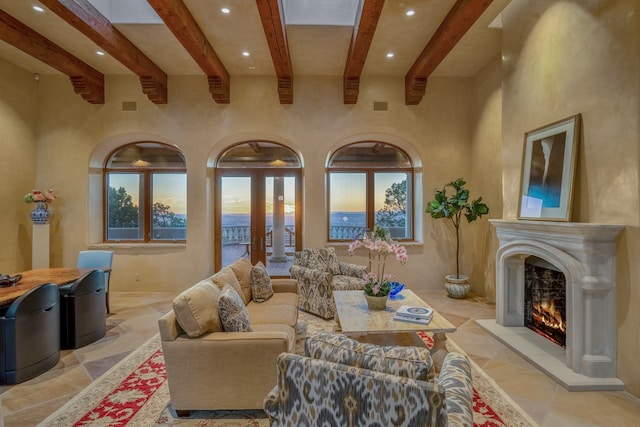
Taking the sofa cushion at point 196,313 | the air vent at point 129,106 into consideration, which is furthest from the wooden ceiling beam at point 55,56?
the sofa cushion at point 196,313

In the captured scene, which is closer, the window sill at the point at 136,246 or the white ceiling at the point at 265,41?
the white ceiling at the point at 265,41

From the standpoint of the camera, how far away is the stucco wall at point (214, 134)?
5723 millimetres

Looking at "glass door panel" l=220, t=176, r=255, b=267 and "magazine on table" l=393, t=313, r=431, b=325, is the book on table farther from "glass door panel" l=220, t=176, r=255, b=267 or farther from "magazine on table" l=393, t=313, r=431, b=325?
"glass door panel" l=220, t=176, r=255, b=267

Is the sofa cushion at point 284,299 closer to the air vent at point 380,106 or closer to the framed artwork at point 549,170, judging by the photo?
the framed artwork at point 549,170

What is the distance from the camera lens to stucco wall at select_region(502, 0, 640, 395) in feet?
8.42

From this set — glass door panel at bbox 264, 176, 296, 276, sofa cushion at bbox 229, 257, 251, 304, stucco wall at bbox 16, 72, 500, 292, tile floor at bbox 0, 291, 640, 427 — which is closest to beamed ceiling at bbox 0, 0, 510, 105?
stucco wall at bbox 16, 72, 500, 292

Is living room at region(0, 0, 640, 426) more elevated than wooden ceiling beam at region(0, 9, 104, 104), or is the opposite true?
wooden ceiling beam at region(0, 9, 104, 104)

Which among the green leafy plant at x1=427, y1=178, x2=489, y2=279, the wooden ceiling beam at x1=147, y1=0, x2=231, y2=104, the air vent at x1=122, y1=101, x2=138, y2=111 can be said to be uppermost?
the wooden ceiling beam at x1=147, y1=0, x2=231, y2=104

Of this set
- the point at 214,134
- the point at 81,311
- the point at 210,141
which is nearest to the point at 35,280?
the point at 81,311

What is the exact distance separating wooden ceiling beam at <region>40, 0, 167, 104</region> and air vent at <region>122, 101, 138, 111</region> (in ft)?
1.26

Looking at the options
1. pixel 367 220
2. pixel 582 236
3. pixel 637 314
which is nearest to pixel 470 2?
pixel 582 236

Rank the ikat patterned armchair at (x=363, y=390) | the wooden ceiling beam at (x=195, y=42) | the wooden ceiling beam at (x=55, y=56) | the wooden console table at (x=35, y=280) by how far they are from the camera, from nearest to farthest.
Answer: the ikat patterned armchair at (x=363, y=390) → the wooden console table at (x=35, y=280) → the wooden ceiling beam at (x=195, y=42) → the wooden ceiling beam at (x=55, y=56)

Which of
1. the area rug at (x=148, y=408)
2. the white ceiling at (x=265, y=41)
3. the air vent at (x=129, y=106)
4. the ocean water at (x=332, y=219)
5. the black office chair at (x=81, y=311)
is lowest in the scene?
the area rug at (x=148, y=408)

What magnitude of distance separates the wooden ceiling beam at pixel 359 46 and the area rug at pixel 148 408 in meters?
3.97
